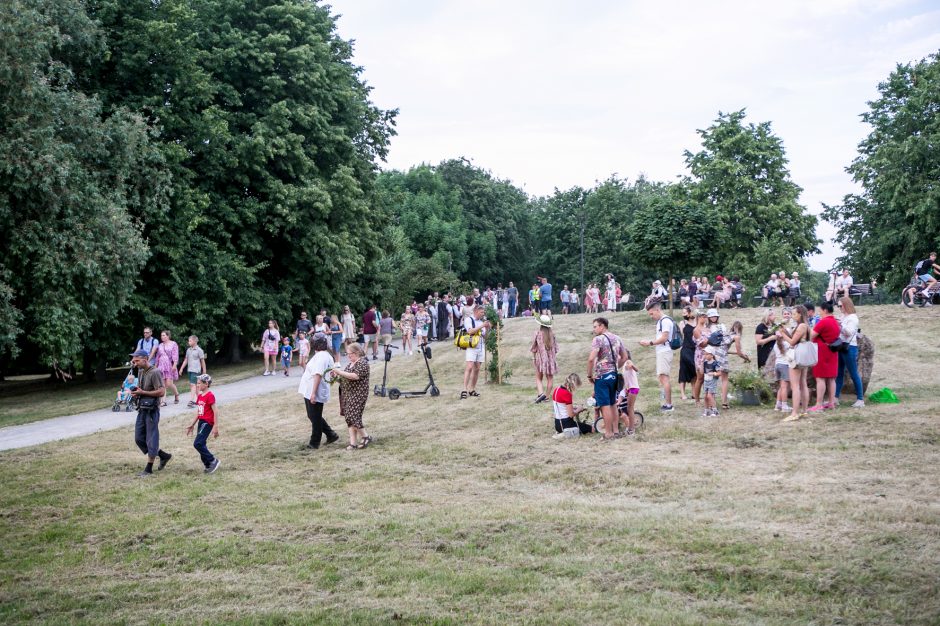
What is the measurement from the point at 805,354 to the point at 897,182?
106 ft

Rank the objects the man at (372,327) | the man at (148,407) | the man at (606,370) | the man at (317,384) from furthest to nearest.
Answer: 1. the man at (372,327)
2. the man at (317,384)
3. the man at (606,370)
4. the man at (148,407)

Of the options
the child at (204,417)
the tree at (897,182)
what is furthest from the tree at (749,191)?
the child at (204,417)

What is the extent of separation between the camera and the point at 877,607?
6.44 m

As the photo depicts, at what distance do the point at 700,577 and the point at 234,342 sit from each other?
93.8 ft

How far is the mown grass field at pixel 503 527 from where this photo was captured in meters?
6.88

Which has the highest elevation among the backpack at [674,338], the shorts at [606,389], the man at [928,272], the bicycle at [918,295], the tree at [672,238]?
the tree at [672,238]

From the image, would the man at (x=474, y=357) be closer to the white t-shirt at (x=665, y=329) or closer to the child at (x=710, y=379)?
the white t-shirt at (x=665, y=329)

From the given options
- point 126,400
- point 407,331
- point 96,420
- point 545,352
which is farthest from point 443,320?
point 545,352

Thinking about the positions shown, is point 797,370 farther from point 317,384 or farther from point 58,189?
point 58,189

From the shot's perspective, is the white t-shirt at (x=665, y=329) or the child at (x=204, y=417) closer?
the child at (x=204, y=417)

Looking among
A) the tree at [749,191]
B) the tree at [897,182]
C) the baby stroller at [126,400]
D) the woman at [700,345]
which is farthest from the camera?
the tree at [749,191]

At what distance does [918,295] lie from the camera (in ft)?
91.2

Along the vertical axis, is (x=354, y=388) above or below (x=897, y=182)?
below

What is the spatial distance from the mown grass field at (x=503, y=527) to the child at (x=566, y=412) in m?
0.34
